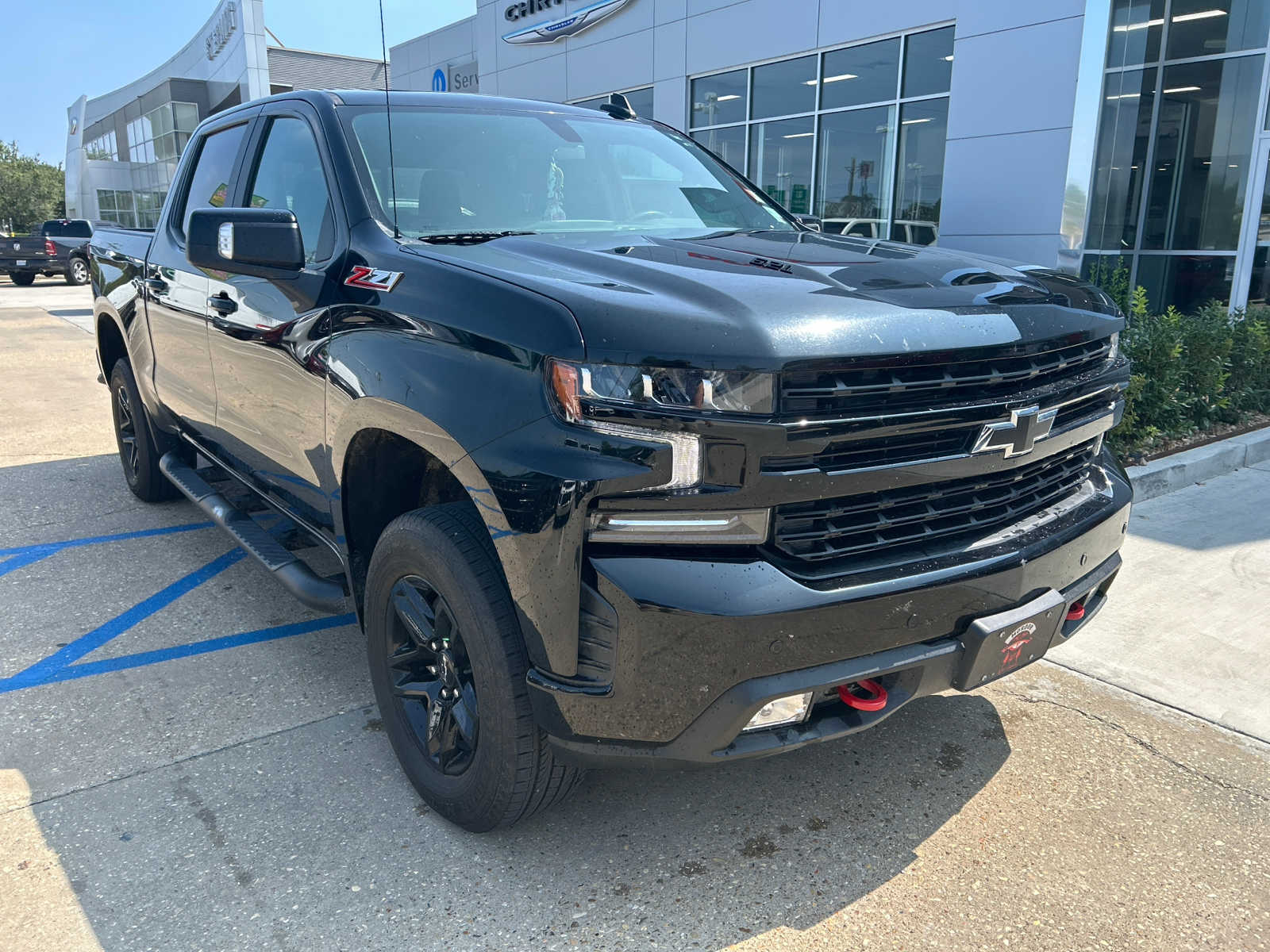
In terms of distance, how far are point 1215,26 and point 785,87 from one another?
524cm

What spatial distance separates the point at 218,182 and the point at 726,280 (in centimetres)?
273

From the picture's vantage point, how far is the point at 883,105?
1236 centimetres

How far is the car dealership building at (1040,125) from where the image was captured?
1010 cm

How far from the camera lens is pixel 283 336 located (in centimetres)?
304

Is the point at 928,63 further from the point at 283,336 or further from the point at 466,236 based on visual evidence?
the point at 283,336

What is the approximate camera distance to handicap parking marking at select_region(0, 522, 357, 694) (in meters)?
3.53

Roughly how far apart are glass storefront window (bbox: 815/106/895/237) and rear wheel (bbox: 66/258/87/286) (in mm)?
20450

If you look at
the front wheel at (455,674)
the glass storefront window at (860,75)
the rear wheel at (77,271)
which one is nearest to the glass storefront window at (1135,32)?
the glass storefront window at (860,75)

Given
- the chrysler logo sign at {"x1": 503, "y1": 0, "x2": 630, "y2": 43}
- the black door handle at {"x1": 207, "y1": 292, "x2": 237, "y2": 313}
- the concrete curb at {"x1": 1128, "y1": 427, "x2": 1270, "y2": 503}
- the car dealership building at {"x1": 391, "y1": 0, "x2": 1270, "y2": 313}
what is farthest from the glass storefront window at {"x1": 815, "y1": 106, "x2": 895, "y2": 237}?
the black door handle at {"x1": 207, "y1": 292, "x2": 237, "y2": 313}

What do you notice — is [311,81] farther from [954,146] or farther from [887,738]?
[887,738]

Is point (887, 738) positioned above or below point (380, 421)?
below

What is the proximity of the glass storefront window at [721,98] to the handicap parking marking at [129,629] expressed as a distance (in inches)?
461

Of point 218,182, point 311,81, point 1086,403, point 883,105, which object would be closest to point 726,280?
point 1086,403

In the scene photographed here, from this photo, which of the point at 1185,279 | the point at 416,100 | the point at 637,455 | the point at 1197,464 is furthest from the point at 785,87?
the point at 637,455
